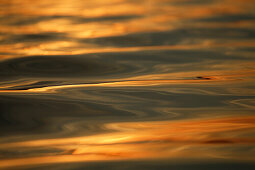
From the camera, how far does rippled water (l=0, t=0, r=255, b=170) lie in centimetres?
80

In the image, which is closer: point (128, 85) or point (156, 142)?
point (156, 142)

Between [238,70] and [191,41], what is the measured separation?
61 centimetres

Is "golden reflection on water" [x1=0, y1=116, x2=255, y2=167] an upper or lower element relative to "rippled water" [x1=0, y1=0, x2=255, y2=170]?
lower

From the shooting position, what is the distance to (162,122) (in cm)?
104

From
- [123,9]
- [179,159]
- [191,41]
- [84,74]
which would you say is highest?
[123,9]

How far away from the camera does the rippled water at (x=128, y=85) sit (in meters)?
0.80

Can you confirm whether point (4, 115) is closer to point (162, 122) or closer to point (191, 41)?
point (162, 122)

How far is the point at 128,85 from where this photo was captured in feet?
4.77

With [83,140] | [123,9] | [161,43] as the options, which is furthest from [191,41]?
[83,140]

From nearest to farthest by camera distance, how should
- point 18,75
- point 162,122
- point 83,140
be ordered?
1. point 83,140
2. point 162,122
3. point 18,75

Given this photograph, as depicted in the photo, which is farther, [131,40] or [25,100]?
[131,40]

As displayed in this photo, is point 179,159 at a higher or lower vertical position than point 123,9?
lower

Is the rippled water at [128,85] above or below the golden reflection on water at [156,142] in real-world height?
above

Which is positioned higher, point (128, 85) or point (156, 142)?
point (128, 85)
